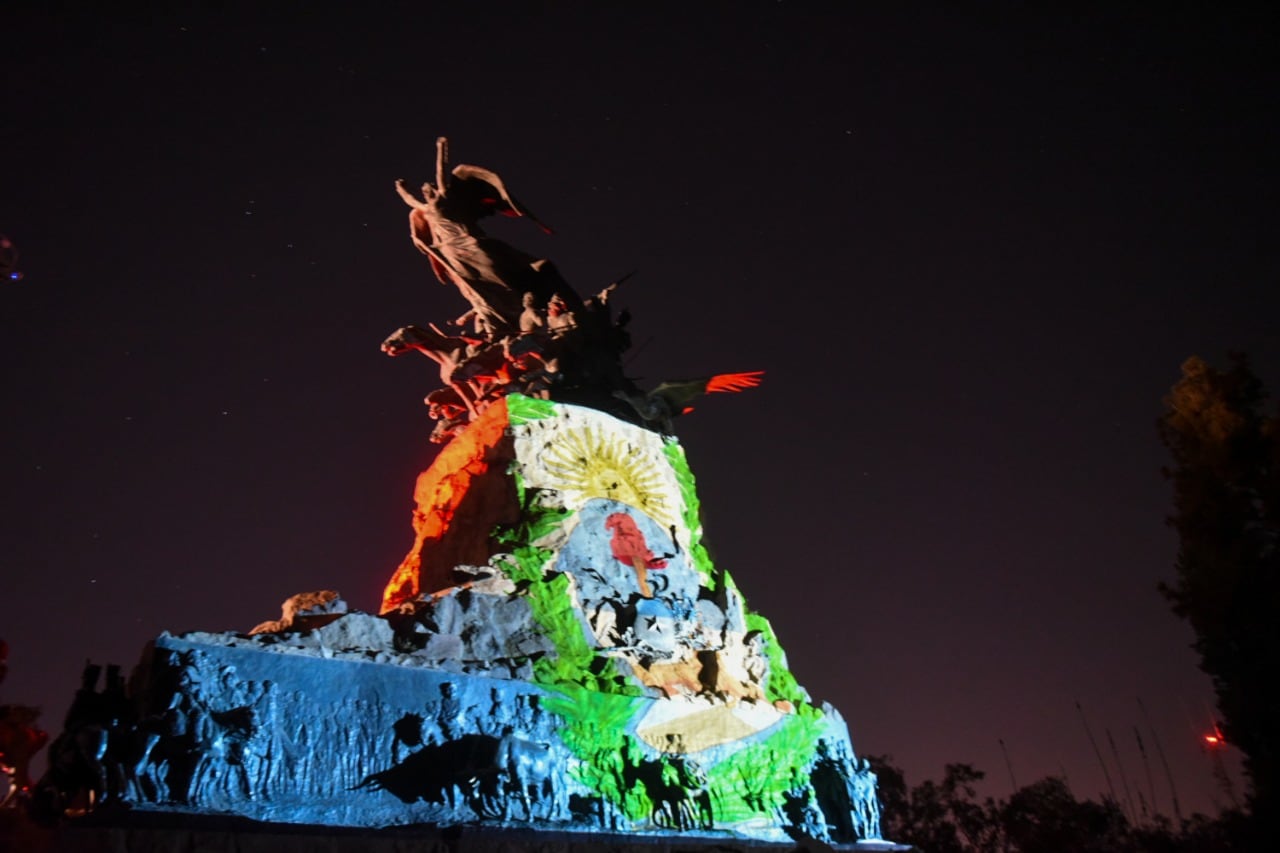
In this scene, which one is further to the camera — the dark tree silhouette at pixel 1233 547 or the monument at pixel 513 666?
the dark tree silhouette at pixel 1233 547

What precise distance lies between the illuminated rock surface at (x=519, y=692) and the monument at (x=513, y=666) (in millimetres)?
32

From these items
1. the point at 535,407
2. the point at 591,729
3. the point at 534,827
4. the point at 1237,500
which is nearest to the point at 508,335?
the point at 535,407

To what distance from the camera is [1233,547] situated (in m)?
15.9

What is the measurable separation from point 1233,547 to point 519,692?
1267 centimetres

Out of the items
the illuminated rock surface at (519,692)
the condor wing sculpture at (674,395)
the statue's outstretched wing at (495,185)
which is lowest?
the illuminated rock surface at (519,692)

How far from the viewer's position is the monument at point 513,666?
9820 mm

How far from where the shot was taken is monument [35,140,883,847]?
9820 mm

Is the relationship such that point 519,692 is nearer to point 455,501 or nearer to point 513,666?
point 513,666

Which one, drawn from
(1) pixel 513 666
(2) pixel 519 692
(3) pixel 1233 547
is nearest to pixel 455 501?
(1) pixel 513 666

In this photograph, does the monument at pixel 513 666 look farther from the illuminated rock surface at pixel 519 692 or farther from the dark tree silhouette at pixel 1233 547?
the dark tree silhouette at pixel 1233 547

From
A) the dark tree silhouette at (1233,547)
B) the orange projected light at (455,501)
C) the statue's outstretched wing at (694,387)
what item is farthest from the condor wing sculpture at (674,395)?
the dark tree silhouette at (1233,547)

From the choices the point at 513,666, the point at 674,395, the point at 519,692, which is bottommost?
the point at 519,692

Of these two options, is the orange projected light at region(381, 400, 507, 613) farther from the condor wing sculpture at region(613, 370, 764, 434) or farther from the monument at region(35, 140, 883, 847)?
the condor wing sculpture at region(613, 370, 764, 434)

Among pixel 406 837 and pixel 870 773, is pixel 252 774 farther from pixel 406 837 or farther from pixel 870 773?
pixel 870 773
